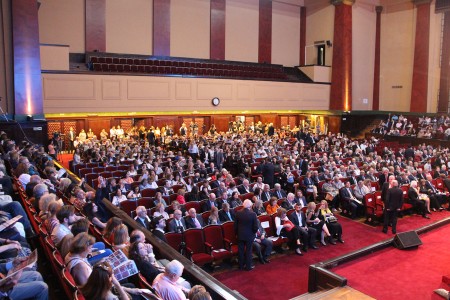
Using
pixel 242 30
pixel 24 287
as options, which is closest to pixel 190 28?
pixel 242 30

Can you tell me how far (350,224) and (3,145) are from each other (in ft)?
31.1

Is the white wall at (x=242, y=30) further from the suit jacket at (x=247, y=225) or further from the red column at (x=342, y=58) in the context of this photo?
the suit jacket at (x=247, y=225)

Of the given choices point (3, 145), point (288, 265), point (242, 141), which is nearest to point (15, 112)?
point (3, 145)

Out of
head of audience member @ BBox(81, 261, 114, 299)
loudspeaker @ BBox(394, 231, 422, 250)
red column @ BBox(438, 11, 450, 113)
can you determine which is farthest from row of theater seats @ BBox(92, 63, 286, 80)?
head of audience member @ BBox(81, 261, 114, 299)

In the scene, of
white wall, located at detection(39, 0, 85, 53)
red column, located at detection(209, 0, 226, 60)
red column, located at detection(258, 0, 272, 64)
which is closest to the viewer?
white wall, located at detection(39, 0, 85, 53)

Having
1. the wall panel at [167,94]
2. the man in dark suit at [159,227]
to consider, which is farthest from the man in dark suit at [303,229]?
the wall panel at [167,94]

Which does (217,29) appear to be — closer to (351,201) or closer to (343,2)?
(343,2)

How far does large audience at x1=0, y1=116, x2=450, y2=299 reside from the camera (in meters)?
3.92

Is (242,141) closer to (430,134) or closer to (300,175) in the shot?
(300,175)

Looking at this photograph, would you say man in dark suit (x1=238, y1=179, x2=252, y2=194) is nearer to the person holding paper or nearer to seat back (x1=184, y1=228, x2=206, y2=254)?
seat back (x1=184, y1=228, x2=206, y2=254)

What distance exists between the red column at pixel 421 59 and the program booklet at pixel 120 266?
23.2 metres

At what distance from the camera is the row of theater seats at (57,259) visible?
356 cm

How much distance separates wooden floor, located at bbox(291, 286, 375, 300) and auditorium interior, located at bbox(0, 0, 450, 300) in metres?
0.03

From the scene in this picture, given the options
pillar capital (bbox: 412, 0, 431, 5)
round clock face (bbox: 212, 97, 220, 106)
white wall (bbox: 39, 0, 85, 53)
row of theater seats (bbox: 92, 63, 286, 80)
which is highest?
pillar capital (bbox: 412, 0, 431, 5)
